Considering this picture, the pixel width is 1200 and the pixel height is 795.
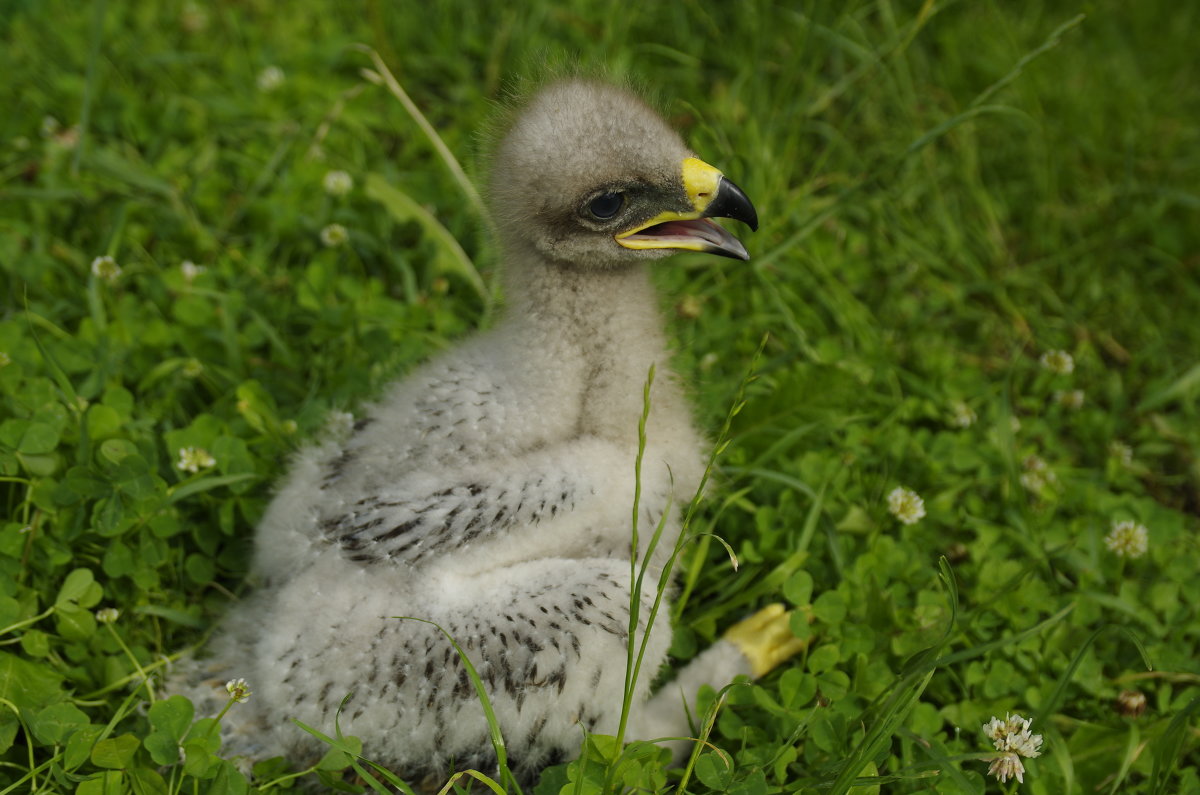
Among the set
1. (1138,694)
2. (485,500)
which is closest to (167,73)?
(485,500)

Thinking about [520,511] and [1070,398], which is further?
[1070,398]

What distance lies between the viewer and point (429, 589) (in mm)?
2250

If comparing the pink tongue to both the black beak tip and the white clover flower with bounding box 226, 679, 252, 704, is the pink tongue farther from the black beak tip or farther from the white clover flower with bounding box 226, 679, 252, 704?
the white clover flower with bounding box 226, 679, 252, 704

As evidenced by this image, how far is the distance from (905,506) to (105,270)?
9.23ft

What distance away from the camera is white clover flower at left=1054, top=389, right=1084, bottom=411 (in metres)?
3.64

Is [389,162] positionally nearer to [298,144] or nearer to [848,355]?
[298,144]

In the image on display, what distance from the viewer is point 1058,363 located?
3676 mm

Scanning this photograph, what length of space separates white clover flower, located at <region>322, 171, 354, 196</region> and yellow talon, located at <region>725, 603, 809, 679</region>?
2333 mm

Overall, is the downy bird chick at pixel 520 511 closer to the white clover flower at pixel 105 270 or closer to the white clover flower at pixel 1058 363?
the white clover flower at pixel 105 270

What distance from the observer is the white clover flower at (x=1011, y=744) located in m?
2.26

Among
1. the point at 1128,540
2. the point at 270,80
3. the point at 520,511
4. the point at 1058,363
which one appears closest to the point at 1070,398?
the point at 1058,363

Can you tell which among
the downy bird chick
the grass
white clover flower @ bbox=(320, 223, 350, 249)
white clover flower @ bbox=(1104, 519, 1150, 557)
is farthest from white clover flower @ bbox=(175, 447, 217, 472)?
white clover flower @ bbox=(1104, 519, 1150, 557)

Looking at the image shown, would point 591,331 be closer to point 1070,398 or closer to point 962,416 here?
point 962,416

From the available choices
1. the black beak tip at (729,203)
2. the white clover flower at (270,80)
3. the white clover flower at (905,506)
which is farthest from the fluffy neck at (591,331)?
the white clover flower at (270,80)
